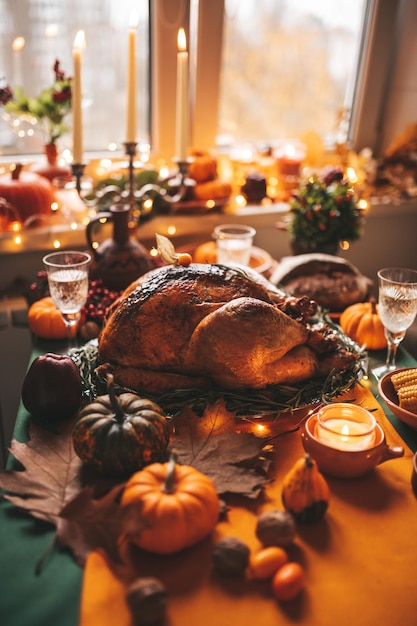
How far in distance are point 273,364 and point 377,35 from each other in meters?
2.28

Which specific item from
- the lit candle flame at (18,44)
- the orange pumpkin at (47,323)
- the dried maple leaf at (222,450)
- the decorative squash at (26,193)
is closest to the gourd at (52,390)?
the dried maple leaf at (222,450)

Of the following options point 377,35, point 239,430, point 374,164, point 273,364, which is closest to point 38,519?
point 239,430

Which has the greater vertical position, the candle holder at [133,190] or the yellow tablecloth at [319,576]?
the candle holder at [133,190]

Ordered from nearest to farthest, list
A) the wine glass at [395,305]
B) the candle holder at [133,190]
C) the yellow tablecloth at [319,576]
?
the yellow tablecloth at [319,576]
the wine glass at [395,305]
the candle holder at [133,190]

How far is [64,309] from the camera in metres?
1.44

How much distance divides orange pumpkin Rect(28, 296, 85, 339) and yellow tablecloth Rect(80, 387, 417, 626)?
0.78 meters

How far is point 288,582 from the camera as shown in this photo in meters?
0.79

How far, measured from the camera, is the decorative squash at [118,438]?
981 mm

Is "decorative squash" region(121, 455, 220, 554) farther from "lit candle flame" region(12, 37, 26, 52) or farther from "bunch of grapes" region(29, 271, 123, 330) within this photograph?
"lit candle flame" region(12, 37, 26, 52)

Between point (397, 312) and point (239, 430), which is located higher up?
point (397, 312)

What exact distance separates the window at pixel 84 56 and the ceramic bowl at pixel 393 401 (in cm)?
171

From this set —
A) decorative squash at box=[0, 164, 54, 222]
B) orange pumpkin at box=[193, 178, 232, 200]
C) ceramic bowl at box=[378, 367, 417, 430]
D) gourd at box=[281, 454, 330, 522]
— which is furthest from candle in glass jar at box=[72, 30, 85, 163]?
gourd at box=[281, 454, 330, 522]

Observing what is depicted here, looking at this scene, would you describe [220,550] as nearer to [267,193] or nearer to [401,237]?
[267,193]

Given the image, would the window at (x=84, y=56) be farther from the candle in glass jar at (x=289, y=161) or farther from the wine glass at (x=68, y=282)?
the wine glass at (x=68, y=282)
